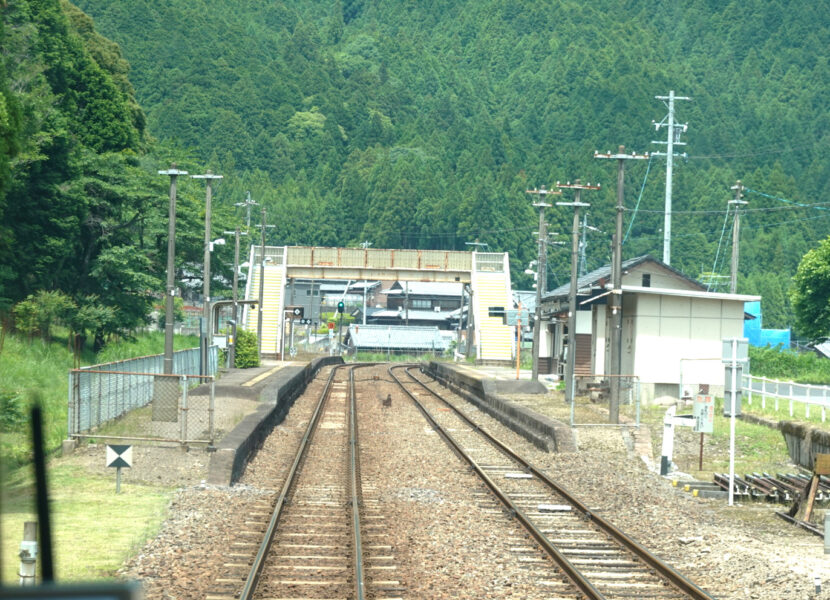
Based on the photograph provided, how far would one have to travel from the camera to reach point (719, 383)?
32125 millimetres

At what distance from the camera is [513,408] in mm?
28000

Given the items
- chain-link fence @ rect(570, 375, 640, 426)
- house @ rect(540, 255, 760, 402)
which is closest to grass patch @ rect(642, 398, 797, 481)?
chain-link fence @ rect(570, 375, 640, 426)

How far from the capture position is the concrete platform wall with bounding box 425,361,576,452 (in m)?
21.8

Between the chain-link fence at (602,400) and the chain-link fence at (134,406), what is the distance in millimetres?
8437

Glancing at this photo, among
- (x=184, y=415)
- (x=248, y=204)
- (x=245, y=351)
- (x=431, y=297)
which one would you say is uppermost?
(x=248, y=204)

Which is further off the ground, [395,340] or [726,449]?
[395,340]

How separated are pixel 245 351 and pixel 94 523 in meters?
34.2

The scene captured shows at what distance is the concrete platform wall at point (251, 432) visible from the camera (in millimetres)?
15891

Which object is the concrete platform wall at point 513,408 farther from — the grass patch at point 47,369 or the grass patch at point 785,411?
the grass patch at point 47,369

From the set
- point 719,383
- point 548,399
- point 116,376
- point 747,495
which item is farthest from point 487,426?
point 747,495

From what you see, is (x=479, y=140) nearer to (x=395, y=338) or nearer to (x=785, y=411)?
(x=395, y=338)

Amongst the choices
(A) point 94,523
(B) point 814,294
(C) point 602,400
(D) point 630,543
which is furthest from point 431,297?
(D) point 630,543

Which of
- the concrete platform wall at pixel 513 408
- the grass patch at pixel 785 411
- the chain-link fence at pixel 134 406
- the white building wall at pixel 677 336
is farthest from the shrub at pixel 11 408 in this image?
the white building wall at pixel 677 336

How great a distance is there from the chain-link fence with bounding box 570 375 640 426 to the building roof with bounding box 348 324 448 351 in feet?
176
